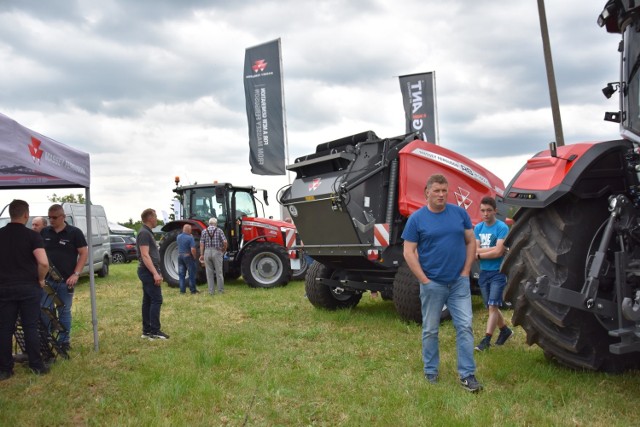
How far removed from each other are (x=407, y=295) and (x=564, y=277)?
10.7 feet

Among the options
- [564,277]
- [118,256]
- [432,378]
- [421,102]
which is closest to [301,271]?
[421,102]

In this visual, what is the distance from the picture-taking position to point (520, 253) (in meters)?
4.26

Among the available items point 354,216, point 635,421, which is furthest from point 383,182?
point 635,421

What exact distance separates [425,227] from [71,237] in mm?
4194

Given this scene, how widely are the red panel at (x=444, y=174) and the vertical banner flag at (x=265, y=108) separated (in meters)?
9.04

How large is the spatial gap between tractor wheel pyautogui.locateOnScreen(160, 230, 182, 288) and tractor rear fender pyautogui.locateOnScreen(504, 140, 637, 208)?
425 inches

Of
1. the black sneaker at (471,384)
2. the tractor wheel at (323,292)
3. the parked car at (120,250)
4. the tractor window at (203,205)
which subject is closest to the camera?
the black sneaker at (471,384)

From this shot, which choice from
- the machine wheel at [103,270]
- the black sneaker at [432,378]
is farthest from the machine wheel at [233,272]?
the black sneaker at [432,378]

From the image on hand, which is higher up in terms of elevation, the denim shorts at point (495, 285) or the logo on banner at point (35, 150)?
the logo on banner at point (35, 150)

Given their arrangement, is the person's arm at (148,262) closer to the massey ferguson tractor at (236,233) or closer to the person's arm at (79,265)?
the person's arm at (79,265)

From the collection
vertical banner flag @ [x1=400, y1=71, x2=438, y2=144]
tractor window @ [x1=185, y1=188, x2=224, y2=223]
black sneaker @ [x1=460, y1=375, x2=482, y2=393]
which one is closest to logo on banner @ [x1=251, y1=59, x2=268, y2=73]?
vertical banner flag @ [x1=400, y1=71, x2=438, y2=144]

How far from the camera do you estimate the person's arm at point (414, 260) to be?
4.44m

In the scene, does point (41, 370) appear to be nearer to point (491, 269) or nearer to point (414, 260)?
point (414, 260)

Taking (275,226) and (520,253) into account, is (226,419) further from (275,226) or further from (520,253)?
(275,226)
